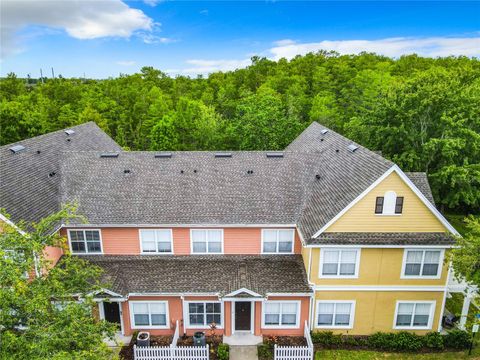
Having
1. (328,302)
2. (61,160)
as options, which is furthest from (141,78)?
(328,302)

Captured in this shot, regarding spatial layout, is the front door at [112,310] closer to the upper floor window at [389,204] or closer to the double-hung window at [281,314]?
the double-hung window at [281,314]

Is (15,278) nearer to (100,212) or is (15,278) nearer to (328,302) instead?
(100,212)

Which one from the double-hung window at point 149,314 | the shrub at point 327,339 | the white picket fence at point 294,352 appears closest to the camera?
the white picket fence at point 294,352

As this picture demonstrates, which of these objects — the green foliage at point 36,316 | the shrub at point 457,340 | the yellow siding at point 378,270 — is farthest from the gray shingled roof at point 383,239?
the green foliage at point 36,316

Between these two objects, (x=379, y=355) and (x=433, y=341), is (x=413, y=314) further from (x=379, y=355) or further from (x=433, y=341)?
(x=379, y=355)

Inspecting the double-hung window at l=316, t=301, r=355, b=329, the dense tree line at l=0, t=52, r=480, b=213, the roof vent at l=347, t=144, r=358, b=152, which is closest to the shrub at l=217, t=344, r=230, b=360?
the double-hung window at l=316, t=301, r=355, b=329

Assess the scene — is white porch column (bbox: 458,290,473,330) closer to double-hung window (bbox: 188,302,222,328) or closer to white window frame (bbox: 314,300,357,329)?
white window frame (bbox: 314,300,357,329)

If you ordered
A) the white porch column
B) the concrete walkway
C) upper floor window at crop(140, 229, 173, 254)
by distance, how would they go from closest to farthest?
the concrete walkway → the white porch column → upper floor window at crop(140, 229, 173, 254)

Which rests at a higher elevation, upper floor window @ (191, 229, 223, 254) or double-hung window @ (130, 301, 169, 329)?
upper floor window @ (191, 229, 223, 254)
